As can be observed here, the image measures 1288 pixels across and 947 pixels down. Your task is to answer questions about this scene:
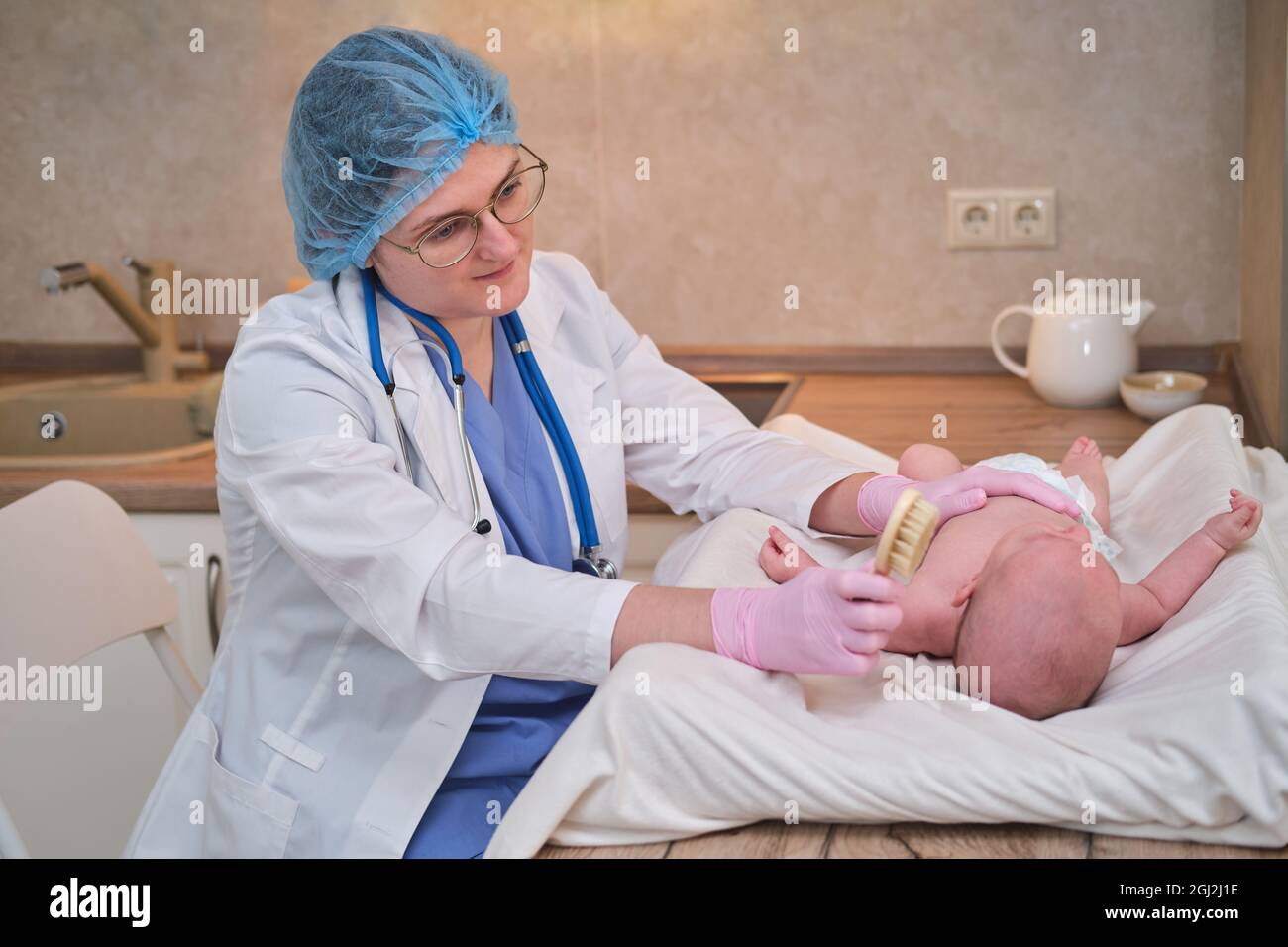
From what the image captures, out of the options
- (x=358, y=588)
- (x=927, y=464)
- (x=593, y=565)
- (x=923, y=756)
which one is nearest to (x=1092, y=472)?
(x=927, y=464)

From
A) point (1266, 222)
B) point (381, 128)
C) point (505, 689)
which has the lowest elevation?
point (505, 689)

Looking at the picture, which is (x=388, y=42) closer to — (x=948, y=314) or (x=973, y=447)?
(x=973, y=447)

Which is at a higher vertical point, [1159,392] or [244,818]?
[1159,392]

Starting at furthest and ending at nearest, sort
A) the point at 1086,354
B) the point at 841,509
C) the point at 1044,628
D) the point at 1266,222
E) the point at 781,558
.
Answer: the point at 1086,354
the point at 1266,222
the point at 841,509
the point at 781,558
the point at 1044,628

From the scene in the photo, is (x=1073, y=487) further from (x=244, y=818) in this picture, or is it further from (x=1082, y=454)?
(x=244, y=818)

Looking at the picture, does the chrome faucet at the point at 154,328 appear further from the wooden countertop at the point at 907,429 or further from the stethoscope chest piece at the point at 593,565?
the stethoscope chest piece at the point at 593,565

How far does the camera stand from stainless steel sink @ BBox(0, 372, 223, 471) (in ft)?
7.36

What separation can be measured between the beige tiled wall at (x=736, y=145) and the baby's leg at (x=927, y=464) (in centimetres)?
90

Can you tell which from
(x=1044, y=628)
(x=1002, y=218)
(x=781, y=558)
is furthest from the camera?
(x=1002, y=218)

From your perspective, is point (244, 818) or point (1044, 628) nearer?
point (1044, 628)

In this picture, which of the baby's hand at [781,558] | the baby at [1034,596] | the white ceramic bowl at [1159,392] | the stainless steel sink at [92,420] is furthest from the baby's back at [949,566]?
the stainless steel sink at [92,420]

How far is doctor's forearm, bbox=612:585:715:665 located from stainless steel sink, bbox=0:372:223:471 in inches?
56.6

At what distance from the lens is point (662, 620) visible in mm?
978

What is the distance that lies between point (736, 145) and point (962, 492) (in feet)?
4.02
